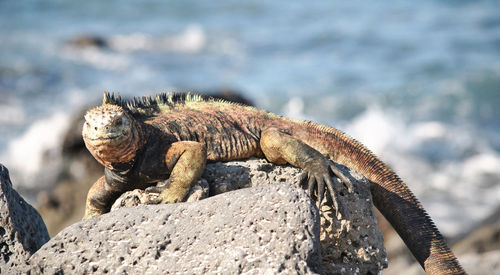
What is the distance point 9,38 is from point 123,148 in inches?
749

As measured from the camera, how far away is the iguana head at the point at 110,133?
352cm

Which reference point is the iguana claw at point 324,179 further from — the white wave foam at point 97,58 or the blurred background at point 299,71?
the white wave foam at point 97,58

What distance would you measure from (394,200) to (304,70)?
1412cm

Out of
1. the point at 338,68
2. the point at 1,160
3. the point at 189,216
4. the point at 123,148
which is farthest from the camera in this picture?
the point at 338,68

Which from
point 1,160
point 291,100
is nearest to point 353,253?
point 1,160

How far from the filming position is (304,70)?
59.5 feet

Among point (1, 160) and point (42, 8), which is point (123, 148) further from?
point (42, 8)

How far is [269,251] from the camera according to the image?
10.1ft

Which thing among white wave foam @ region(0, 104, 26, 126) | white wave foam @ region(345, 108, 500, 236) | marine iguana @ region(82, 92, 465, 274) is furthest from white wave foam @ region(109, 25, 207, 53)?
marine iguana @ region(82, 92, 465, 274)

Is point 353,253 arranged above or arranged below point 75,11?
below

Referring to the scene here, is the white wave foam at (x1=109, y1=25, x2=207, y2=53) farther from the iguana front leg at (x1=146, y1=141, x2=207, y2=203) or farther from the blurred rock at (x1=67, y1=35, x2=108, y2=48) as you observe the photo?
the iguana front leg at (x1=146, y1=141, x2=207, y2=203)

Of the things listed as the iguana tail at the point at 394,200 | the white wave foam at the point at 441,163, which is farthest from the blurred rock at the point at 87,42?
the iguana tail at the point at 394,200

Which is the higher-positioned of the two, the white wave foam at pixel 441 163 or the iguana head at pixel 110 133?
the white wave foam at pixel 441 163

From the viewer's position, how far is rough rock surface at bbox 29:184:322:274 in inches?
122
